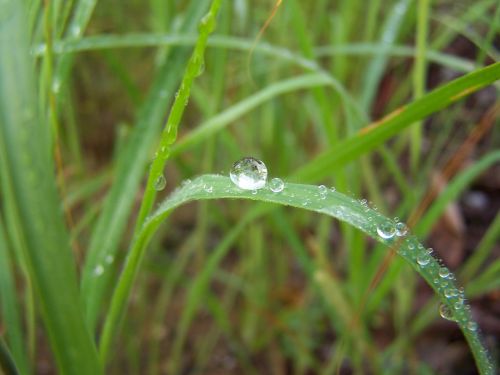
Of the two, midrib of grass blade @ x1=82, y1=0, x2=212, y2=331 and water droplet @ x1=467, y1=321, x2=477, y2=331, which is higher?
midrib of grass blade @ x1=82, y1=0, x2=212, y2=331

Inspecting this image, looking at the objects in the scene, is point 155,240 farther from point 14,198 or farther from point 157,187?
point 14,198

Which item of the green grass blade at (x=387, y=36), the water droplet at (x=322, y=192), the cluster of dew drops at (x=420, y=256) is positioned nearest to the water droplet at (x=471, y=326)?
the cluster of dew drops at (x=420, y=256)

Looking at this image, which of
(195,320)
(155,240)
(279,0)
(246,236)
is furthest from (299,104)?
(279,0)

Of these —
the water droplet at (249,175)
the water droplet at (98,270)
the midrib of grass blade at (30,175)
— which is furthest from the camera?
the water droplet at (98,270)

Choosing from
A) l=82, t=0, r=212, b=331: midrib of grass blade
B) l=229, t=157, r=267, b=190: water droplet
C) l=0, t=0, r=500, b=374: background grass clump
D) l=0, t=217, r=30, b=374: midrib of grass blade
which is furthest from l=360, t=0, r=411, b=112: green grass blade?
l=0, t=217, r=30, b=374: midrib of grass blade

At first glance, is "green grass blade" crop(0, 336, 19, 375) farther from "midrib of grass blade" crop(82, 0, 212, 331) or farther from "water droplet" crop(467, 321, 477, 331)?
"water droplet" crop(467, 321, 477, 331)

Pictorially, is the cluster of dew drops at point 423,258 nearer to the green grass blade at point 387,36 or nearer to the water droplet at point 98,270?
the water droplet at point 98,270

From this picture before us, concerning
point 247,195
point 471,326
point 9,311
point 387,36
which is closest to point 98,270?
point 9,311
